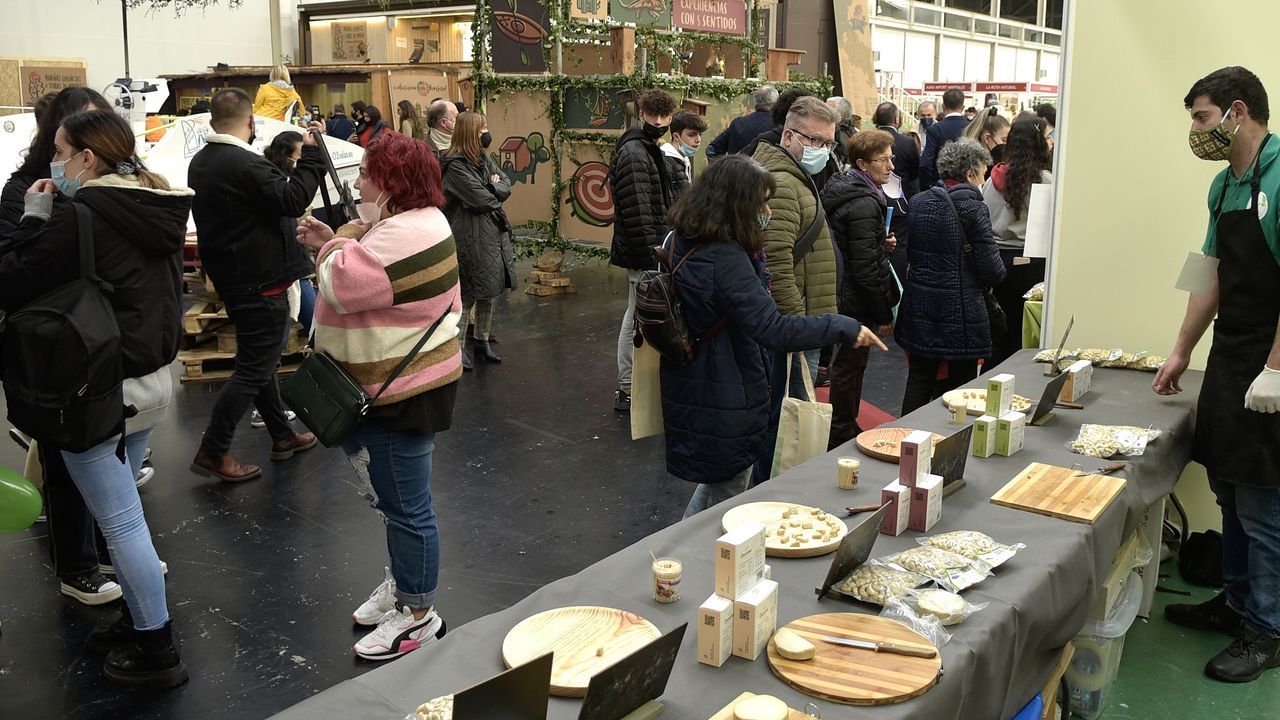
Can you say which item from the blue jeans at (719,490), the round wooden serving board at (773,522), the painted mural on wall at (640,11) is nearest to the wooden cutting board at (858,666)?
the round wooden serving board at (773,522)

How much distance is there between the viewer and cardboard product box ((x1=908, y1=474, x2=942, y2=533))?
236 cm

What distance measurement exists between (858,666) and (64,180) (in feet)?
8.55

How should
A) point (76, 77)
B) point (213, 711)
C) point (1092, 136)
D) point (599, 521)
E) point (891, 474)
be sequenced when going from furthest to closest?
point (76, 77) < point (599, 521) < point (1092, 136) < point (213, 711) < point (891, 474)

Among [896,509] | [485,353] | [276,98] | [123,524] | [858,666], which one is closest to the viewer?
[858,666]

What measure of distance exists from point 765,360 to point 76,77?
17.4 metres

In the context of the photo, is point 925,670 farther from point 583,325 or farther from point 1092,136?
point 583,325

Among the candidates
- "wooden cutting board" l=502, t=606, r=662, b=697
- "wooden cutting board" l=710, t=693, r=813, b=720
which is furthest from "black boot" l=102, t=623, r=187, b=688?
"wooden cutting board" l=710, t=693, r=813, b=720

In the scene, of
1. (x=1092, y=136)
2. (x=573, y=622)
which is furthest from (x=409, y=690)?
(x=1092, y=136)

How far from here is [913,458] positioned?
2389mm

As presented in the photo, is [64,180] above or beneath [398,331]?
above

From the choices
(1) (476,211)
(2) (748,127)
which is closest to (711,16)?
(2) (748,127)

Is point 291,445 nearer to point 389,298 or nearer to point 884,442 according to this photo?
point 389,298

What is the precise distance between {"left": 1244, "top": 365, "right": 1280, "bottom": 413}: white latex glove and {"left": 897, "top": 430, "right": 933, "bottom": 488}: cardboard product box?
1181mm

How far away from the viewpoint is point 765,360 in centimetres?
349
